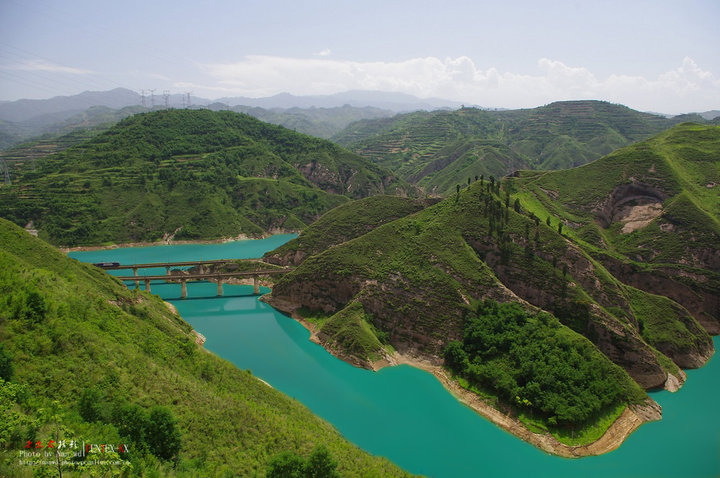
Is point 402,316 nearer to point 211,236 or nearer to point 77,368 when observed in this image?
point 77,368

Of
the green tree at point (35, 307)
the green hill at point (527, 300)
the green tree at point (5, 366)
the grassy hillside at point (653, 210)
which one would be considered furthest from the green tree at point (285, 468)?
the grassy hillside at point (653, 210)

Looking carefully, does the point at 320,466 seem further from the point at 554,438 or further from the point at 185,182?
the point at 185,182

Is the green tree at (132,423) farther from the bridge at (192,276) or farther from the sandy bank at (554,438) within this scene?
the bridge at (192,276)

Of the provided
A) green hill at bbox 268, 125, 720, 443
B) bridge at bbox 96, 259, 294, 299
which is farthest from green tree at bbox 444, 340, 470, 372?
bridge at bbox 96, 259, 294, 299

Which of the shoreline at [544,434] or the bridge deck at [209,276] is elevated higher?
the bridge deck at [209,276]

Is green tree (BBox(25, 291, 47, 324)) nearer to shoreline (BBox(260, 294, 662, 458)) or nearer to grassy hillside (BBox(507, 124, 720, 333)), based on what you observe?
shoreline (BBox(260, 294, 662, 458))

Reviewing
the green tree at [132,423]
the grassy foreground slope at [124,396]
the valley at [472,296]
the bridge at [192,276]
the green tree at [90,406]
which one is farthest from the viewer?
the bridge at [192,276]
